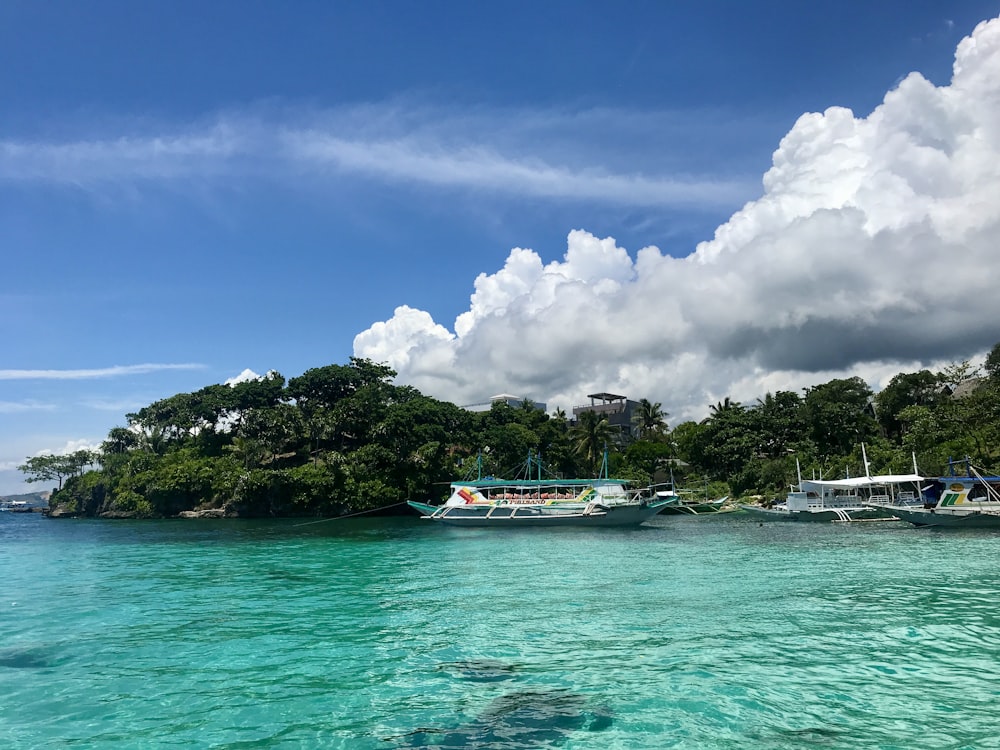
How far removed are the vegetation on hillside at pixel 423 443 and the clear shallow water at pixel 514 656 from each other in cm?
3849

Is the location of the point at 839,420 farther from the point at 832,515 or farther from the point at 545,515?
the point at 545,515

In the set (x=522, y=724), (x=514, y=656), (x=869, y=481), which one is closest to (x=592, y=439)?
(x=869, y=481)

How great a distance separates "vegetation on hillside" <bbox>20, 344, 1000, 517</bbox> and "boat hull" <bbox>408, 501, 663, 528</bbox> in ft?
46.0

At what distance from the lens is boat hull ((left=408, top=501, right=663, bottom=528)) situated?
45156 millimetres

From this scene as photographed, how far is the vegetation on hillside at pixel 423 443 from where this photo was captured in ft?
205

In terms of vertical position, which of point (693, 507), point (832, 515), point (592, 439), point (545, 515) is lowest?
point (693, 507)

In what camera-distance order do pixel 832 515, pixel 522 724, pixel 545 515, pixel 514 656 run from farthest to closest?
pixel 545 515 → pixel 832 515 → pixel 514 656 → pixel 522 724

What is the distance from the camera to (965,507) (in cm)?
3703

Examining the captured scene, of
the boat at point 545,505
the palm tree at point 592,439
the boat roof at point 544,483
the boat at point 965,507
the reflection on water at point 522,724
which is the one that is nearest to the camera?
the reflection on water at point 522,724

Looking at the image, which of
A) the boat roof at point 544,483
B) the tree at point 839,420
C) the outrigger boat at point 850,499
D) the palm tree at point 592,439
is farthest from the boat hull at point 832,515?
the palm tree at point 592,439

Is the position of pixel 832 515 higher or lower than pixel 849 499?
lower

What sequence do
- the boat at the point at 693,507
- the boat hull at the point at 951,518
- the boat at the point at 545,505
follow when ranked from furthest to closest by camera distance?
the boat at the point at 693,507, the boat at the point at 545,505, the boat hull at the point at 951,518

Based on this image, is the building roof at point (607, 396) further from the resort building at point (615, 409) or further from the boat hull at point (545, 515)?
the boat hull at point (545, 515)

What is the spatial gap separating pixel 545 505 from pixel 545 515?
99cm
